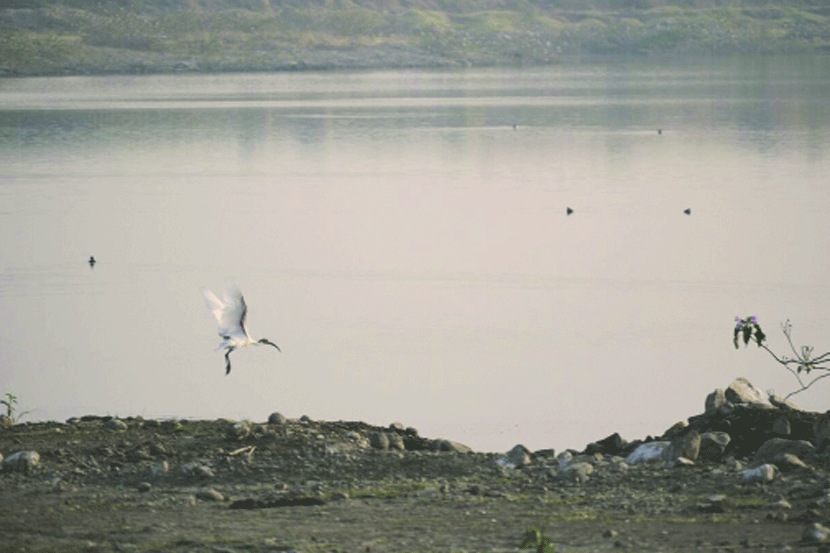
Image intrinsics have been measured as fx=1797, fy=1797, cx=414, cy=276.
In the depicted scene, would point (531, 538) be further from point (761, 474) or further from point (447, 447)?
point (447, 447)

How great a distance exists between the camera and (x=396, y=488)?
9.72m

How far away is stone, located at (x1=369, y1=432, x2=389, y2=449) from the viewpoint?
36.1 feet

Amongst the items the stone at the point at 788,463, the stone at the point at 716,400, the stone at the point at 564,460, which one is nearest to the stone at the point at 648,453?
the stone at the point at 564,460

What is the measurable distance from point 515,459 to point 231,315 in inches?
106

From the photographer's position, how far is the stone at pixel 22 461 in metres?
10.3

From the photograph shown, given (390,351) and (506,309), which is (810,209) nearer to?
(506,309)

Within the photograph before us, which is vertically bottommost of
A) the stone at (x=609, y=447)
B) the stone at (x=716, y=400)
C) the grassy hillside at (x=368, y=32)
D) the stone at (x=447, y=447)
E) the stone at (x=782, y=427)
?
the stone at (x=609, y=447)

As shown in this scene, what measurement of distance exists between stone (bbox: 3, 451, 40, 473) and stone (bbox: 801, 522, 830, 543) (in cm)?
455

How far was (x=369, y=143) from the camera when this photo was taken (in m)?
51.7

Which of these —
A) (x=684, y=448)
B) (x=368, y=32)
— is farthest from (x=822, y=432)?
(x=368, y=32)

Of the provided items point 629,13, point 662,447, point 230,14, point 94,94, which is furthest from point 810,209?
point 629,13

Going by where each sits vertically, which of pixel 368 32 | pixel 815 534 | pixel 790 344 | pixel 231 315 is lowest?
pixel 815 534

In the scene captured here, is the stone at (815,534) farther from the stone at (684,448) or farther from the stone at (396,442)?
the stone at (396,442)

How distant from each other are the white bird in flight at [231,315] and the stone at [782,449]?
3660 mm
